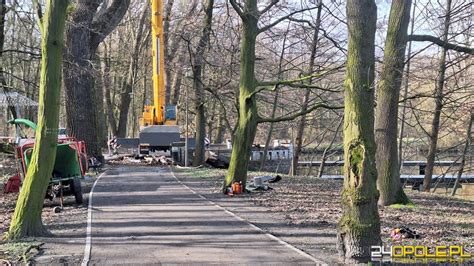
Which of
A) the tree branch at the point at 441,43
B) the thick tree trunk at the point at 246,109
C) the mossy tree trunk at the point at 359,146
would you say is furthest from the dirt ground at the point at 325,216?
the tree branch at the point at 441,43

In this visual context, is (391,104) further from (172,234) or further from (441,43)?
(172,234)

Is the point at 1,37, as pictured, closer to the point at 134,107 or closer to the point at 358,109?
the point at 358,109

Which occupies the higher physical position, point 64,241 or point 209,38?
point 209,38

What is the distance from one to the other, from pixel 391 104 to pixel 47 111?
8.91 m

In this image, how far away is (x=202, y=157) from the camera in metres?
29.5

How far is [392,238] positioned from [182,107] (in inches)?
1196

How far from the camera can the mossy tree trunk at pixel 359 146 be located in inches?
325

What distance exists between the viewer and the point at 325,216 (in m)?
12.6

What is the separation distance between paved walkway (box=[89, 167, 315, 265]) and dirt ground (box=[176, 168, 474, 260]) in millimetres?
583

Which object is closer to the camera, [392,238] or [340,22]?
[392,238]

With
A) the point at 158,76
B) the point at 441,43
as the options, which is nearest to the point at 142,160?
the point at 158,76

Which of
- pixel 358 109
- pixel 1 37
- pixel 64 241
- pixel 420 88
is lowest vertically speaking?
pixel 64 241

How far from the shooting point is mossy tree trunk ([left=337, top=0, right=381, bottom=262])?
8266mm

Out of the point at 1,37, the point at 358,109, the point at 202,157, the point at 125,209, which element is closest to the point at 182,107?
the point at 202,157
